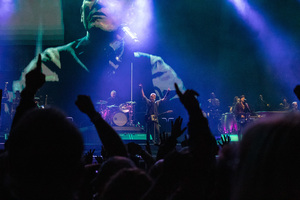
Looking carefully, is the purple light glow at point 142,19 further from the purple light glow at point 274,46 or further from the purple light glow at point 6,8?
the purple light glow at point 6,8

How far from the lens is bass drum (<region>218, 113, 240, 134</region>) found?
1257 centimetres

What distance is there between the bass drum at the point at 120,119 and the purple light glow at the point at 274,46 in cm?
809

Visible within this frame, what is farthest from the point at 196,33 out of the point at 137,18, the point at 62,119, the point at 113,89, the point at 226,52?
the point at 62,119

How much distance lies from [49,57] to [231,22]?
29.3ft

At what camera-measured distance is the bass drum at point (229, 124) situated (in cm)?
1257

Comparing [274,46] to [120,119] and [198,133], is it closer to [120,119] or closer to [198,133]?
[120,119]

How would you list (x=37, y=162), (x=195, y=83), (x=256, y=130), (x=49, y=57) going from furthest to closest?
(x=195, y=83), (x=49, y=57), (x=37, y=162), (x=256, y=130)

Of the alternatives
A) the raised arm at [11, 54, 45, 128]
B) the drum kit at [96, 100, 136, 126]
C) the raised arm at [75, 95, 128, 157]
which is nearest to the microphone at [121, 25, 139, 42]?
the drum kit at [96, 100, 136, 126]

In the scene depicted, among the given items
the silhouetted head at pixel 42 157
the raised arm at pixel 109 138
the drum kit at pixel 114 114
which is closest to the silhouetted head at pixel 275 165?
the silhouetted head at pixel 42 157

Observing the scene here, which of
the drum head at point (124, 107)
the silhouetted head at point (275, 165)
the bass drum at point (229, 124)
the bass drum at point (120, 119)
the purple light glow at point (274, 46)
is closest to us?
the silhouetted head at point (275, 165)

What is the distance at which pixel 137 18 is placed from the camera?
14242 mm

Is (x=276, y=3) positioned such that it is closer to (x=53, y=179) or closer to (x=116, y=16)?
(x=116, y=16)

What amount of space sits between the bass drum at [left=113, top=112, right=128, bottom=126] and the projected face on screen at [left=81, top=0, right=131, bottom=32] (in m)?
4.24

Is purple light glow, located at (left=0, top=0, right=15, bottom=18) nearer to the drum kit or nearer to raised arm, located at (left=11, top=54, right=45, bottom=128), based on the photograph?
the drum kit
